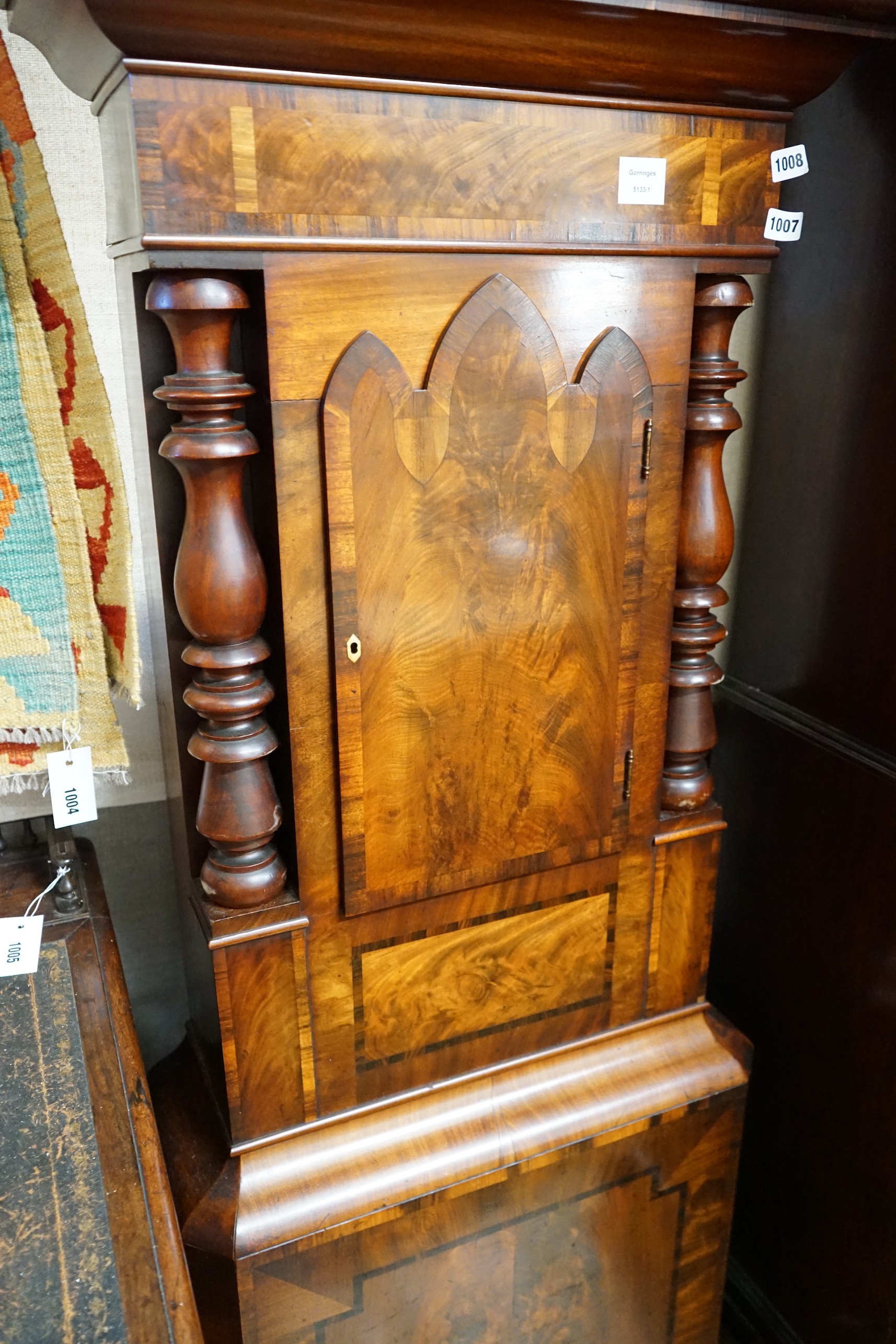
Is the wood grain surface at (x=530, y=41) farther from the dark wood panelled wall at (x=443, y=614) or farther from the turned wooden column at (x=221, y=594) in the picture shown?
the turned wooden column at (x=221, y=594)

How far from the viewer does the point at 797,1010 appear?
134 cm

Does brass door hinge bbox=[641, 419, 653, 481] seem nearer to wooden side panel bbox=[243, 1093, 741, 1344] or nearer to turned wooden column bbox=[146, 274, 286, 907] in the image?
turned wooden column bbox=[146, 274, 286, 907]

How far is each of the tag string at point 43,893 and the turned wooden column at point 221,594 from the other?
245 mm

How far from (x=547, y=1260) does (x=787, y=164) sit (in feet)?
3.74

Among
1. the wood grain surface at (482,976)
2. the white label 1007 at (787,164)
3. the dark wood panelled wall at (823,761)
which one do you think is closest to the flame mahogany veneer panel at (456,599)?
the wood grain surface at (482,976)

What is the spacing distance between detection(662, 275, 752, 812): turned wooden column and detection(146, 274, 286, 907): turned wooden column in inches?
17.2

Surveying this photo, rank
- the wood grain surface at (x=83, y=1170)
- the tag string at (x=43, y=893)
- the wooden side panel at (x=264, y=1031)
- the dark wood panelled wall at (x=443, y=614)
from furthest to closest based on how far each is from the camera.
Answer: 1. the tag string at (x=43, y=893)
2. the wooden side panel at (x=264, y=1031)
3. the dark wood panelled wall at (x=443, y=614)
4. the wood grain surface at (x=83, y=1170)

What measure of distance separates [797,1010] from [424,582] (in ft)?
2.72

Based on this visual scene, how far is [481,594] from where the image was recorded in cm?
93

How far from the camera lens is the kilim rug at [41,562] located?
39.4 inches

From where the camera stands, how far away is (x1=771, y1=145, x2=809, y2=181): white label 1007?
94 centimetres

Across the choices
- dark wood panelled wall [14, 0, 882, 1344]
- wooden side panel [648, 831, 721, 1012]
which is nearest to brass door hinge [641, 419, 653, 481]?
dark wood panelled wall [14, 0, 882, 1344]

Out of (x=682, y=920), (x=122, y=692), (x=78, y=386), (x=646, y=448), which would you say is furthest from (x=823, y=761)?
(x=78, y=386)

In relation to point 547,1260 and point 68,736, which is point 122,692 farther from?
point 547,1260
